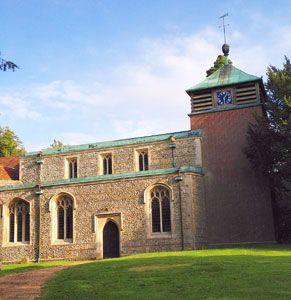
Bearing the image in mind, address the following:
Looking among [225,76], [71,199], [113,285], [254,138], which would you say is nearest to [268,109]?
[254,138]

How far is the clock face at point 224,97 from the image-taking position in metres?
32.4

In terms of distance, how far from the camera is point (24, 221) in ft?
103

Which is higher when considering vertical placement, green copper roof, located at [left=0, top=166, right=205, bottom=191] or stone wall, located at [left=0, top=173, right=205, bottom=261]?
A: green copper roof, located at [left=0, top=166, right=205, bottom=191]

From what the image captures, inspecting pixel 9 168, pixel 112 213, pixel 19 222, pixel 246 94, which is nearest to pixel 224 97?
pixel 246 94

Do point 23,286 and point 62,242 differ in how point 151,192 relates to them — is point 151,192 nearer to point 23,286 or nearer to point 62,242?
point 62,242

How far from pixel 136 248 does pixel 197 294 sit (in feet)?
52.9

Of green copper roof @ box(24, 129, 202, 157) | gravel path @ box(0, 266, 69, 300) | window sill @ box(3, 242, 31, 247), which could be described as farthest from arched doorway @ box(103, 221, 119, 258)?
gravel path @ box(0, 266, 69, 300)

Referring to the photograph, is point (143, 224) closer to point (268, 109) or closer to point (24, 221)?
point (24, 221)

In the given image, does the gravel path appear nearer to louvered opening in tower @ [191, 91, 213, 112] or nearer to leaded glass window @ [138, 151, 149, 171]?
leaded glass window @ [138, 151, 149, 171]

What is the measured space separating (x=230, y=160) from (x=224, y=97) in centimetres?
455

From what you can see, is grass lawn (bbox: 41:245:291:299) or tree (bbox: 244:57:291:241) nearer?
grass lawn (bbox: 41:245:291:299)

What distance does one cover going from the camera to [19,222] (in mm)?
31609

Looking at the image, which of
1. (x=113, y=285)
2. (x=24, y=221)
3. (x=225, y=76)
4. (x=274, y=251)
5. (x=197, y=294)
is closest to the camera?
(x=197, y=294)

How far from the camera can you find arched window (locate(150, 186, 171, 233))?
92.0 feet
